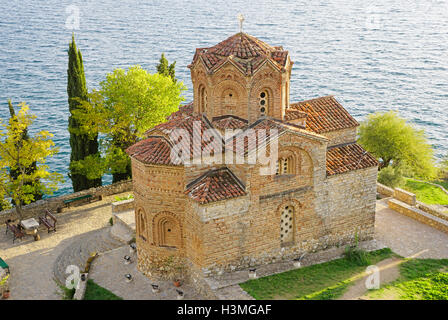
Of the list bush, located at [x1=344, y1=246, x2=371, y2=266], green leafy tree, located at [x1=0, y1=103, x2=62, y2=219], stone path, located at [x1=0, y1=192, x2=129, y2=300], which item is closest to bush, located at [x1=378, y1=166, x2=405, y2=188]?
bush, located at [x1=344, y1=246, x2=371, y2=266]

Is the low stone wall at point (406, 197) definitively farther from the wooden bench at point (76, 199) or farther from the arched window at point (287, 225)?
the wooden bench at point (76, 199)

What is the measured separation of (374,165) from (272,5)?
121127mm

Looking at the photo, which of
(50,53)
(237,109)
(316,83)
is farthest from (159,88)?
(50,53)

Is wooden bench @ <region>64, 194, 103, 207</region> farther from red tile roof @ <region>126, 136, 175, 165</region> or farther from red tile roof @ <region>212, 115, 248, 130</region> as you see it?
red tile roof @ <region>212, 115, 248, 130</region>

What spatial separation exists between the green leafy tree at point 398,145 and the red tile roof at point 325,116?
698 inches

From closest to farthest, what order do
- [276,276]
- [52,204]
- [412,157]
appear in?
[276,276], [52,204], [412,157]

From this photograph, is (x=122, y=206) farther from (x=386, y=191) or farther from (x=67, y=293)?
(x=386, y=191)

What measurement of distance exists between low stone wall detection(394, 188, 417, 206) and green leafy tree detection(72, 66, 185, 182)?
18522mm

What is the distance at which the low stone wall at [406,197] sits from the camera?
112 feet

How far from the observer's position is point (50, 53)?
346ft

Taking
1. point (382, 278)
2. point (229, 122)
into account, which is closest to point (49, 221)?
point (229, 122)

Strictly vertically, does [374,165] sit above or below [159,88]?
below

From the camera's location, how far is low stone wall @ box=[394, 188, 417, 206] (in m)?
34.1

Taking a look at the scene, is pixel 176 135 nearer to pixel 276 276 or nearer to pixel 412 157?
pixel 276 276
